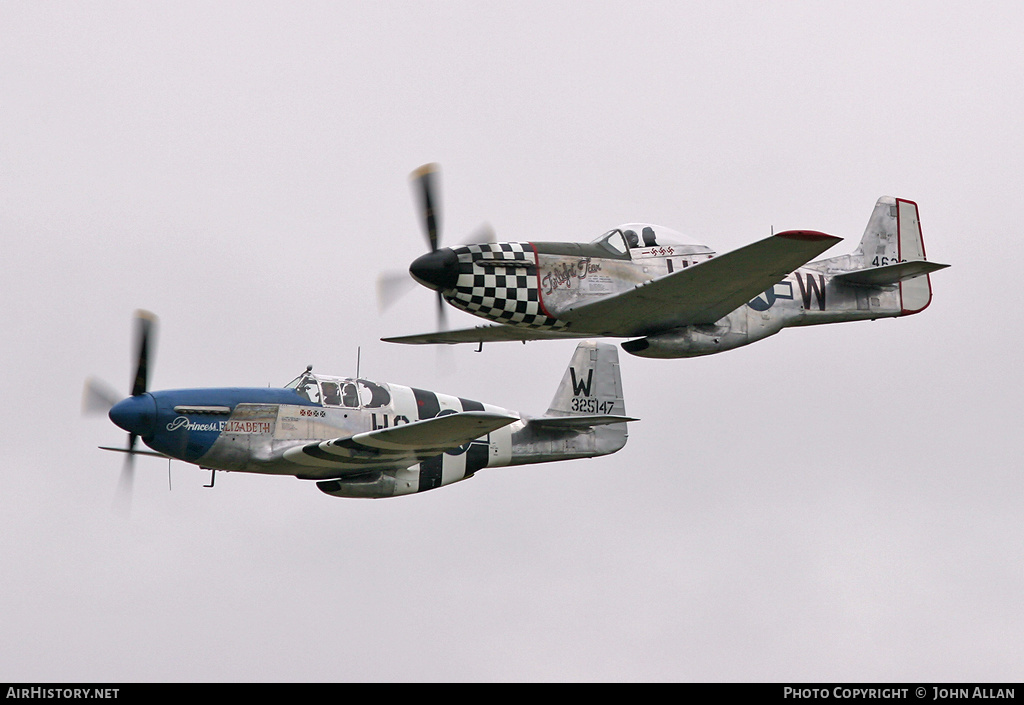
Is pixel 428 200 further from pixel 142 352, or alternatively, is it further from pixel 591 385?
pixel 591 385

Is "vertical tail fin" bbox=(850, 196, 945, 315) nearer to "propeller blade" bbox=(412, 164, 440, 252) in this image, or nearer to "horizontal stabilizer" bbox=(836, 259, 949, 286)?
"horizontal stabilizer" bbox=(836, 259, 949, 286)

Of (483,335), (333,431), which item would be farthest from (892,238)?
(333,431)

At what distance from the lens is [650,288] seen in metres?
28.9

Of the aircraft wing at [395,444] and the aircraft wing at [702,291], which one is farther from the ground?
the aircraft wing at [702,291]

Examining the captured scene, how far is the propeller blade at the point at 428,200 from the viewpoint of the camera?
1158 inches

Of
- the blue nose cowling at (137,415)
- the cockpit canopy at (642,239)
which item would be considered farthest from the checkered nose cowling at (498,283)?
the blue nose cowling at (137,415)

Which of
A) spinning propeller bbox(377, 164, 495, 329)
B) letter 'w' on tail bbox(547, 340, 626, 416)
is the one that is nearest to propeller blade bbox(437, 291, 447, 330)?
spinning propeller bbox(377, 164, 495, 329)

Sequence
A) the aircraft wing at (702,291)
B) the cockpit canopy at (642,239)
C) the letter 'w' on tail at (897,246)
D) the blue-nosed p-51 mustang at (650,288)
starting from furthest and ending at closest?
1. the letter 'w' on tail at (897,246)
2. the cockpit canopy at (642,239)
3. the blue-nosed p-51 mustang at (650,288)
4. the aircraft wing at (702,291)

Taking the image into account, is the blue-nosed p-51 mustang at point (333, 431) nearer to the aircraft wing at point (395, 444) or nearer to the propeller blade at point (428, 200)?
the aircraft wing at point (395, 444)

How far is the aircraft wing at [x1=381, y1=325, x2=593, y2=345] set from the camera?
1214 inches

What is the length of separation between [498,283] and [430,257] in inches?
47.8

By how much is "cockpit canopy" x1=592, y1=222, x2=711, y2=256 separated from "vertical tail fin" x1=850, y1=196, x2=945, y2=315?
14.7ft

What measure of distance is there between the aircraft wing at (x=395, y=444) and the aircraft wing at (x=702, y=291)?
8.61ft
